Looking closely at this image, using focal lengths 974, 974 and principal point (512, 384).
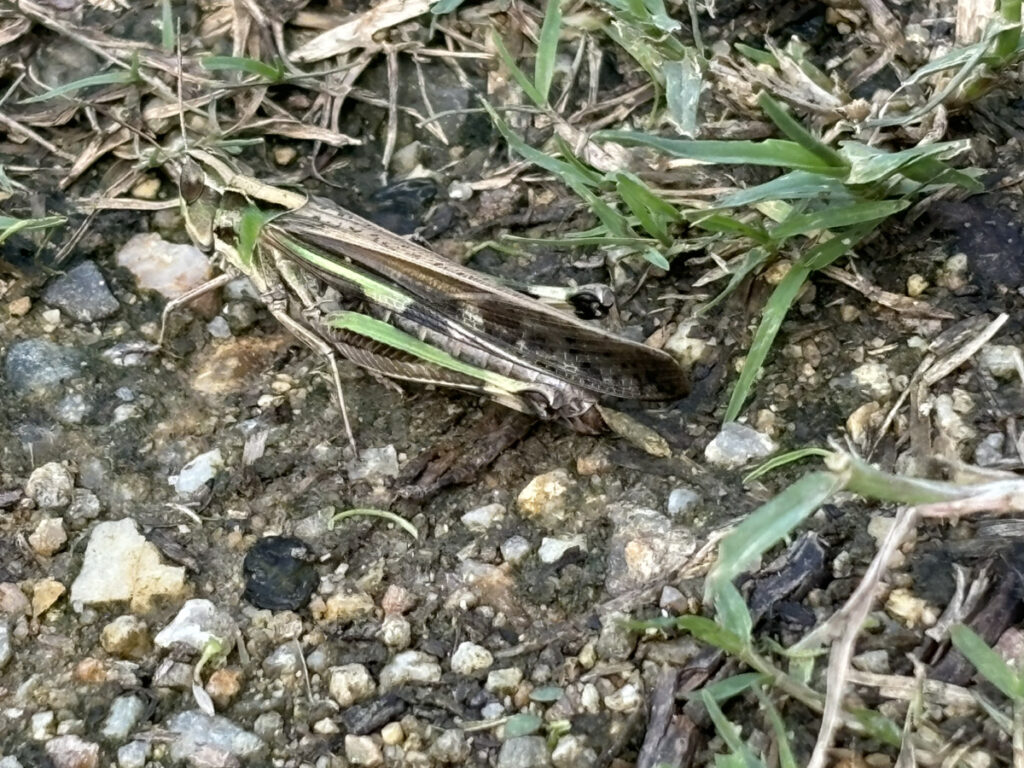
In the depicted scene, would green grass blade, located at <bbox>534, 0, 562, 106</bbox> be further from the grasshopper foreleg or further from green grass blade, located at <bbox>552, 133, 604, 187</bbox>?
the grasshopper foreleg

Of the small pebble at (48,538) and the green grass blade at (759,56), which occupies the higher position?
the green grass blade at (759,56)

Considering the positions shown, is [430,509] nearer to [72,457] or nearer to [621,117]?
[72,457]

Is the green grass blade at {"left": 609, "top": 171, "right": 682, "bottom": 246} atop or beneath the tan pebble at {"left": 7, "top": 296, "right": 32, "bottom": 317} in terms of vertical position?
atop

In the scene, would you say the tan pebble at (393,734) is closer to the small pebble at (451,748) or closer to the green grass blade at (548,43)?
the small pebble at (451,748)

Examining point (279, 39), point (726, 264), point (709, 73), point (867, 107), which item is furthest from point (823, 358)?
point (279, 39)

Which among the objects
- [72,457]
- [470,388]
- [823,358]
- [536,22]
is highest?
[536,22]

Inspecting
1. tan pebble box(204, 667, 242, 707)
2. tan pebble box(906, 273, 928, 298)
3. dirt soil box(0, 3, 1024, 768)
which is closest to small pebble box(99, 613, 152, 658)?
dirt soil box(0, 3, 1024, 768)

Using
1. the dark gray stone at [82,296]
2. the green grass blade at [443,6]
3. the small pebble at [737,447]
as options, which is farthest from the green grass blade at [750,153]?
the dark gray stone at [82,296]
